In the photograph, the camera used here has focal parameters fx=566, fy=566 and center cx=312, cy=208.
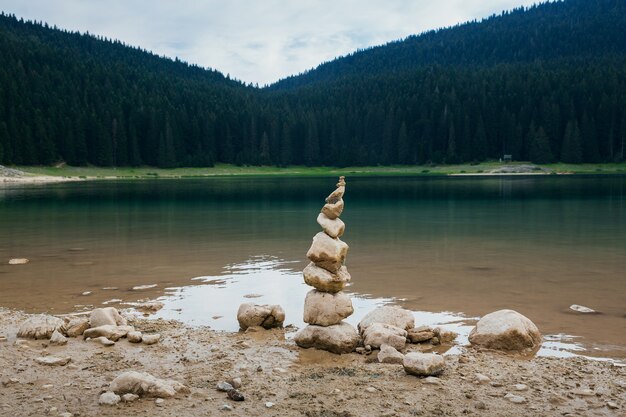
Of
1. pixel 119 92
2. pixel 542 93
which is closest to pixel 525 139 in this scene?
pixel 542 93

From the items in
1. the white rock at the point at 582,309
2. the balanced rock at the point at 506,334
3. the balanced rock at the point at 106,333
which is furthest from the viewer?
the white rock at the point at 582,309

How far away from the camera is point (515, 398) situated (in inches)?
269

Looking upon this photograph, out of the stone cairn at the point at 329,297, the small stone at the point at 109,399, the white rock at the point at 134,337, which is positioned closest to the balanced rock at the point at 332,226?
the stone cairn at the point at 329,297

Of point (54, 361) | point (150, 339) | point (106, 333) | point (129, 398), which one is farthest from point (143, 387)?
point (106, 333)

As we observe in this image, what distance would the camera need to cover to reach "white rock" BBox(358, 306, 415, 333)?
32.7 ft

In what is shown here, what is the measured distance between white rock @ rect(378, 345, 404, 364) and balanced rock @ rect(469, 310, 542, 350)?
5.45 ft

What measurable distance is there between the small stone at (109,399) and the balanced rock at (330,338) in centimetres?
345

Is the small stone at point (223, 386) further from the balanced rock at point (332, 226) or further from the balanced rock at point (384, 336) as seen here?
the balanced rock at point (332, 226)

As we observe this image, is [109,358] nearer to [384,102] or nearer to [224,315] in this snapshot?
[224,315]

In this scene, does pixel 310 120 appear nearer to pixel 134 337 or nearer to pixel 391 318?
pixel 391 318

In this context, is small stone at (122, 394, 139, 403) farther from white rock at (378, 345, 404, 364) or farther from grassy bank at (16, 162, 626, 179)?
grassy bank at (16, 162, 626, 179)

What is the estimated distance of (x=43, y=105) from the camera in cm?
13850

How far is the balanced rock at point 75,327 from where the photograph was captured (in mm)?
9766

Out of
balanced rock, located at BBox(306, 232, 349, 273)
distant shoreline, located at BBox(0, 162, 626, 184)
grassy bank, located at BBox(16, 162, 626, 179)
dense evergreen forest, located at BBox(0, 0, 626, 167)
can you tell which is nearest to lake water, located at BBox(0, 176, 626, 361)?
balanced rock, located at BBox(306, 232, 349, 273)
